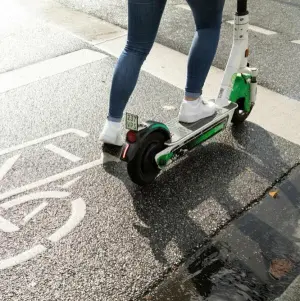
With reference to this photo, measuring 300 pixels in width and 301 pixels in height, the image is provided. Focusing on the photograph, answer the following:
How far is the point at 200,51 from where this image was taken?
11.3 ft

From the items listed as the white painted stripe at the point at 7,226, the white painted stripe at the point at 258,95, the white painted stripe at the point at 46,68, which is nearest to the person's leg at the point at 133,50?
the white painted stripe at the point at 7,226

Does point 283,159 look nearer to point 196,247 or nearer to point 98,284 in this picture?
point 196,247

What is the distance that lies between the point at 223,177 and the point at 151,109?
1.18 metres

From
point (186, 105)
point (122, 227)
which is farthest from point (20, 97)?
point (122, 227)

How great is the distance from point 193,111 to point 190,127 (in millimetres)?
120

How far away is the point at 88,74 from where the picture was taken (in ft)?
17.0

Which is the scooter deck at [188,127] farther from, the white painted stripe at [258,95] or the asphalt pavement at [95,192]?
the white painted stripe at [258,95]

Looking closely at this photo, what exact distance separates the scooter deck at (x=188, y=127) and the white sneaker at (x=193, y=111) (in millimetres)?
30

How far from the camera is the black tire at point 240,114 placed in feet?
13.6

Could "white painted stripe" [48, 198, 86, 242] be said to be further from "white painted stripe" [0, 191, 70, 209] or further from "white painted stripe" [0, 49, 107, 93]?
"white painted stripe" [0, 49, 107, 93]

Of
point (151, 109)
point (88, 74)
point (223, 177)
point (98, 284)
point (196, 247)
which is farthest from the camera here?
point (88, 74)

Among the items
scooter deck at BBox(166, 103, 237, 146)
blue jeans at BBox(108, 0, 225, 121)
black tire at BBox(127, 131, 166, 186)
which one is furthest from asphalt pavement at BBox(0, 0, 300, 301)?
blue jeans at BBox(108, 0, 225, 121)

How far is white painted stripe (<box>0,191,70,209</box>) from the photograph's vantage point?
329 cm

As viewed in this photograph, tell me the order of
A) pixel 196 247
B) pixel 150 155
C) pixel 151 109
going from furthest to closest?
pixel 151 109 → pixel 150 155 → pixel 196 247
